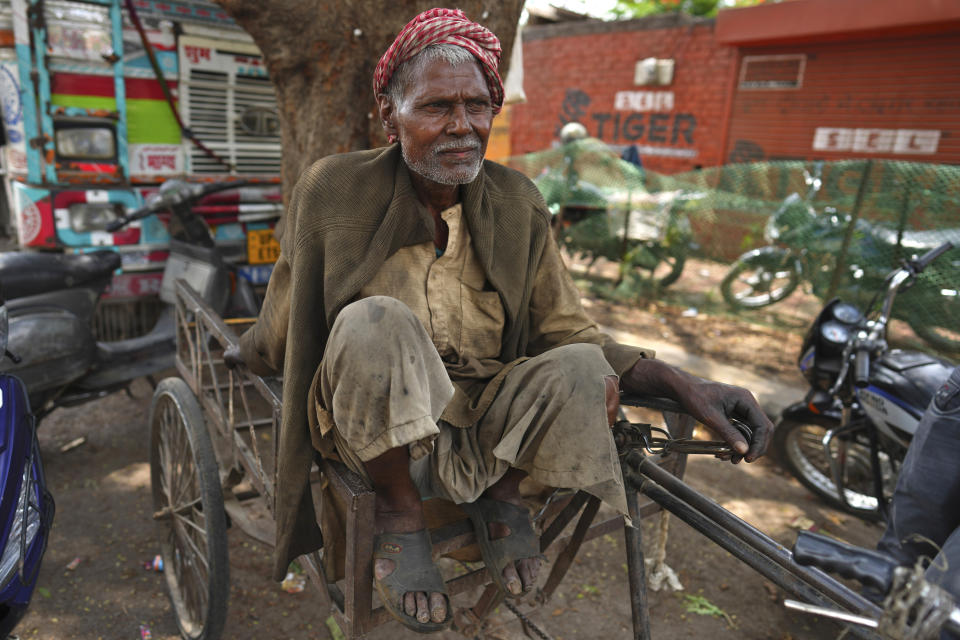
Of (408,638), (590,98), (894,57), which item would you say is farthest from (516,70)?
(590,98)

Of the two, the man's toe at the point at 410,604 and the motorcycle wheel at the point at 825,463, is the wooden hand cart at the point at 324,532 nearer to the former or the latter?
the man's toe at the point at 410,604

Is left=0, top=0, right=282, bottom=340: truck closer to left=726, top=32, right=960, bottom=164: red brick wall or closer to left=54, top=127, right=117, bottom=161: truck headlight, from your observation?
left=54, top=127, right=117, bottom=161: truck headlight

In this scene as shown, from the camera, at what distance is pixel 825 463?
12.4 feet

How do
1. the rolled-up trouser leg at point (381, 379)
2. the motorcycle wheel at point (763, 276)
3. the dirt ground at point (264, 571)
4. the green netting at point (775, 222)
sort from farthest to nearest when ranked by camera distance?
1. the motorcycle wheel at point (763, 276)
2. the green netting at point (775, 222)
3. the dirt ground at point (264, 571)
4. the rolled-up trouser leg at point (381, 379)

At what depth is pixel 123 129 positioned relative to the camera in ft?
12.8

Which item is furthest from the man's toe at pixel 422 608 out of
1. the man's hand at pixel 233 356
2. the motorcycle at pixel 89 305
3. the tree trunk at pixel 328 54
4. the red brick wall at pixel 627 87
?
the red brick wall at pixel 627 87

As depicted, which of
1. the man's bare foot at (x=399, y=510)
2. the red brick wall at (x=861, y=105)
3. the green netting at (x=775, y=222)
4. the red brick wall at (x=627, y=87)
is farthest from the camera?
the red brick wall at (x=627, y=87)

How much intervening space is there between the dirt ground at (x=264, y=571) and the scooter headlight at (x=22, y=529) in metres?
0.71

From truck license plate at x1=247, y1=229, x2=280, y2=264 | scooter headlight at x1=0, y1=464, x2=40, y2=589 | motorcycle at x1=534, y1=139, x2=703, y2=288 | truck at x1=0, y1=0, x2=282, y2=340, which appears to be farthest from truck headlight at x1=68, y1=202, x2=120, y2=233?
motorcycle at x1=534, y1=139, x2=703, y2=288

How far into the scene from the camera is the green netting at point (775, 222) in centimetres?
452

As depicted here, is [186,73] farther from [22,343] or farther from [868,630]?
[868,630]

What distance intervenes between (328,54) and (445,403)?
2.52 m

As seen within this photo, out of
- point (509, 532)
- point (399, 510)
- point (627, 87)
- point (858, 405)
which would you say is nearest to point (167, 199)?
point (399, 510)

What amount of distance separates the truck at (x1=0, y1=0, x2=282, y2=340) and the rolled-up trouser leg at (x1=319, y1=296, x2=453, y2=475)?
3309 mm
